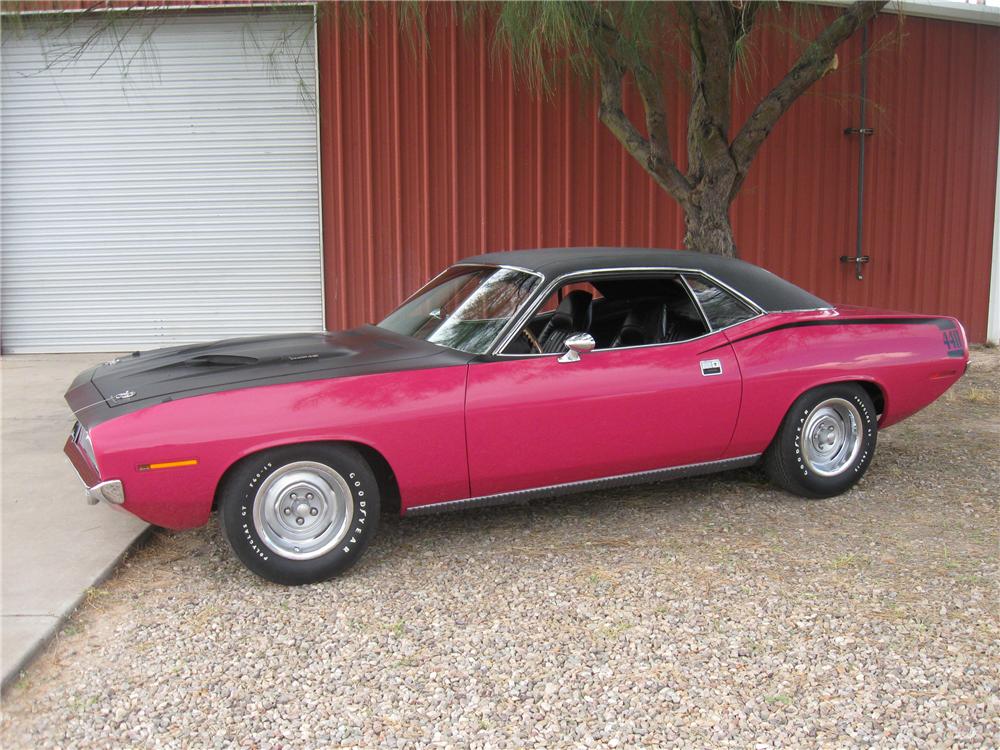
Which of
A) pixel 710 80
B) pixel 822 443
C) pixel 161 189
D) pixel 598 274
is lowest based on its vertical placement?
pixel 822 443

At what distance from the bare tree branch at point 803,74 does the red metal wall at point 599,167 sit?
289 centimetres

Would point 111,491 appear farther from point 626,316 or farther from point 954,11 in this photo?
point 954,11

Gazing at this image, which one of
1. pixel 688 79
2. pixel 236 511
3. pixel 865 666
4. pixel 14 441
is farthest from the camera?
pixel 688 79

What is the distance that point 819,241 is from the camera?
10.2 meters

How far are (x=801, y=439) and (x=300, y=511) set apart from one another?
259cm

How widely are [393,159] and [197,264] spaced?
256cm

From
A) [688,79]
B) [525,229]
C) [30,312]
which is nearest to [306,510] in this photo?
[688,79]

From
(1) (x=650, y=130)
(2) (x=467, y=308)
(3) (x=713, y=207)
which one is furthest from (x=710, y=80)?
(2) (x=467, y=308)

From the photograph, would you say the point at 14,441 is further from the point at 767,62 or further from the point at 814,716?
the point at 767,62

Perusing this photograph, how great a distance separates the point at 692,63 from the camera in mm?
6719

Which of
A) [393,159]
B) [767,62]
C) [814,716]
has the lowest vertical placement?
[814,716]

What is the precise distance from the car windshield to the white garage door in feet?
18.1

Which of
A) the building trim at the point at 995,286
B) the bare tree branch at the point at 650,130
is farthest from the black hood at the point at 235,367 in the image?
the building trim at the point at 995,286

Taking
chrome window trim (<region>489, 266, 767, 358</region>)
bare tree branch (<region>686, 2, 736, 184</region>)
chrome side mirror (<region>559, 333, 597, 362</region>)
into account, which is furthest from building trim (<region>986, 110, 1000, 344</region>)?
chrome side mirror (<region>559, 333, 597, 362</region>)
